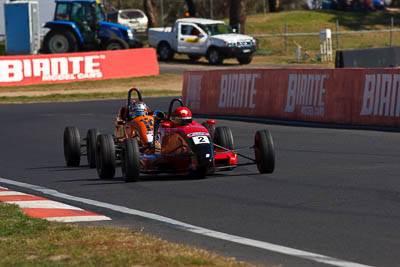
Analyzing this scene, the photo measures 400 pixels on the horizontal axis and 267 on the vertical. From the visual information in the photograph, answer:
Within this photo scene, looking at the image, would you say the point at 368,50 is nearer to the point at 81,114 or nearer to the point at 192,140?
the point at 81,114

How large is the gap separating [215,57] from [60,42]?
751cm

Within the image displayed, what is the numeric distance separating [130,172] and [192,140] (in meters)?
0.90

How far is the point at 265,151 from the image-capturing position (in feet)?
38.2

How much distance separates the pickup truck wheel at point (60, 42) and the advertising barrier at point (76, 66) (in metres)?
4.25

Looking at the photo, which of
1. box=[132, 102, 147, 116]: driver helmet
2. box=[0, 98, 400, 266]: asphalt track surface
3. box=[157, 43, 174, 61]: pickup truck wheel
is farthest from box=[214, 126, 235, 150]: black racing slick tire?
box=[157, 43, 174, 61]: pickup truck wheel

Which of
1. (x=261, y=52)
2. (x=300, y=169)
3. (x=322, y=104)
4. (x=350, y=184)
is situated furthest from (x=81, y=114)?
Result: (x=261, y=52)

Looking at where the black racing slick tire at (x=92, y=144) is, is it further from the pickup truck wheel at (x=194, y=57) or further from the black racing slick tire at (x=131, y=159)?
the pickup truck wheel at (x=194, y=57)

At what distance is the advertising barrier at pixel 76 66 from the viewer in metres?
35.8

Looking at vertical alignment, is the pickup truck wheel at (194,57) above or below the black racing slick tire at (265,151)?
below

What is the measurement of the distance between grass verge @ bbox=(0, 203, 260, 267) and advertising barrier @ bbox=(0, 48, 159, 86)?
90.5 feet

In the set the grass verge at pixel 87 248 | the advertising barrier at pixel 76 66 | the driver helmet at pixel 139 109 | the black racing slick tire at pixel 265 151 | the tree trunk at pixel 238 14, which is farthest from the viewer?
the tree trunk at pixel 238 14

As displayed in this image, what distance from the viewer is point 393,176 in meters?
11.4

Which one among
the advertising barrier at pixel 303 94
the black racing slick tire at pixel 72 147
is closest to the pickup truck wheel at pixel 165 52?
the advertising barrier at pixel 303 94

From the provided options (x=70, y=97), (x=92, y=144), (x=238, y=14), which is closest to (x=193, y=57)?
(x=238, y=14)
